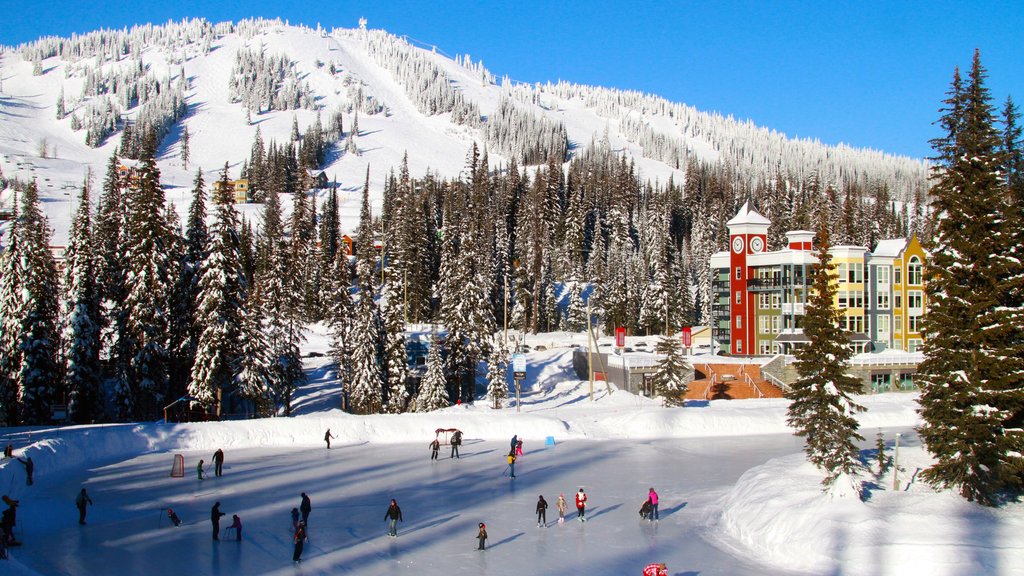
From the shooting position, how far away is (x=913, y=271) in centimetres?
7069

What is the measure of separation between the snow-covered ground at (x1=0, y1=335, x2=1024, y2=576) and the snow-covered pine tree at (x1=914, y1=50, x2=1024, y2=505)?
1587mm

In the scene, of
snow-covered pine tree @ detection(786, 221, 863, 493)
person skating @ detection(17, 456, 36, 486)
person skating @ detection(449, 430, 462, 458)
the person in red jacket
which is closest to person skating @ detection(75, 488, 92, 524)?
person skating @ detection(17, 456, 36, 486)

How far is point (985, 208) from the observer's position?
2534 centimetres

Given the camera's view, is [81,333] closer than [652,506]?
No

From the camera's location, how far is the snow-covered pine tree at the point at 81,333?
44.8 meters

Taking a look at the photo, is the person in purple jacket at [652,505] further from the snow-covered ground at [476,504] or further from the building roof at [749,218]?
the building roof at [749,218]

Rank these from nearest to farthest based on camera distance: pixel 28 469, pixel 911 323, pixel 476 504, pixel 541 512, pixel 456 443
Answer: pixel 541 512 → pixel 476 504 → pixel 28 469 → pixel 456 443 → pixel 911 323

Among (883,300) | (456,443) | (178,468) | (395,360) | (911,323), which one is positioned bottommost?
(178,468)

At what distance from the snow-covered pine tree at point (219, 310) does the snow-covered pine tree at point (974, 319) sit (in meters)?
35.5

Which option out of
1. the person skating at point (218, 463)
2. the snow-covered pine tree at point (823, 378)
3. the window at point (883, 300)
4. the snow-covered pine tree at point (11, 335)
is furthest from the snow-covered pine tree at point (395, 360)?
the window at point (883, 300)

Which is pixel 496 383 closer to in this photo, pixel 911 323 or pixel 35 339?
pixel 35 339

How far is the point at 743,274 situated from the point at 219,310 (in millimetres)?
46385

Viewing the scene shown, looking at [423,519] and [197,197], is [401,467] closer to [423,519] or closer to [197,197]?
[423,519]

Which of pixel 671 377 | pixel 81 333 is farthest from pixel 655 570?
pixel 81 333
